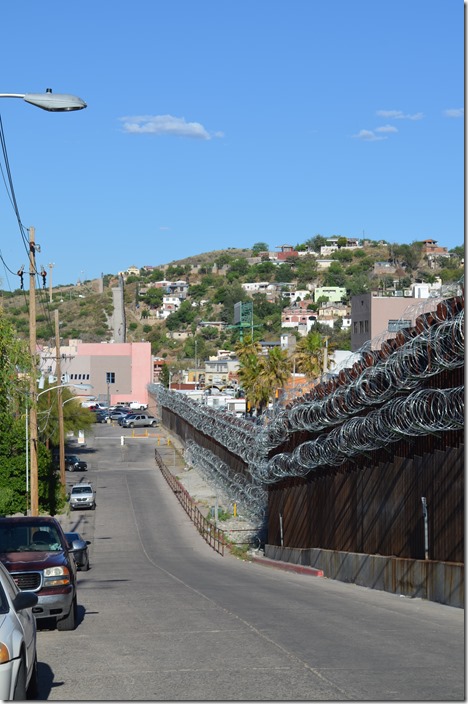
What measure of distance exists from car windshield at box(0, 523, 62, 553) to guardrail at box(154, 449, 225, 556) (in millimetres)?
28373

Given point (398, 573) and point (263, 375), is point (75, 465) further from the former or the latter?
point (398, 573)

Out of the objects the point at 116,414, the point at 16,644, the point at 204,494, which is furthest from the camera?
the point at 116,414

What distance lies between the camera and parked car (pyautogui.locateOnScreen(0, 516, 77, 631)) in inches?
582

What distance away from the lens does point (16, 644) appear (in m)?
8.66

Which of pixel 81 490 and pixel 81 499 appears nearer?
pixel 81 499

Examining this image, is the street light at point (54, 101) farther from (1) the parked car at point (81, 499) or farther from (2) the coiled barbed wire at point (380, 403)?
(1) the parked car at point (81, 499)

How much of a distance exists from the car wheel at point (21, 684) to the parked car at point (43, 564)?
5351 mm

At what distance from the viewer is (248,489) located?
48344mm

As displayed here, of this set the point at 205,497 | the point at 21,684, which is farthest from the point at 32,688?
the point at 205,497

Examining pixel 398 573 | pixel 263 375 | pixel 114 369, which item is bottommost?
pixel 398 573

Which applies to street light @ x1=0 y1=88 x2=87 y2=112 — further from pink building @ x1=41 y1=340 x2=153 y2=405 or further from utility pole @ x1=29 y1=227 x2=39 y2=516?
pink building @ x1=41 y1=340 x2=153 y2=405

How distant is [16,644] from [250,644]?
5.13 metres

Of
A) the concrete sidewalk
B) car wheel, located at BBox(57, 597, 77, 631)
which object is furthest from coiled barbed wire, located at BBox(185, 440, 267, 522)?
car wheel, located at BBox(57, 597, 77, 631)

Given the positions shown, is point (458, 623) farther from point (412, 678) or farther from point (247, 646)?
point (412, 678)
